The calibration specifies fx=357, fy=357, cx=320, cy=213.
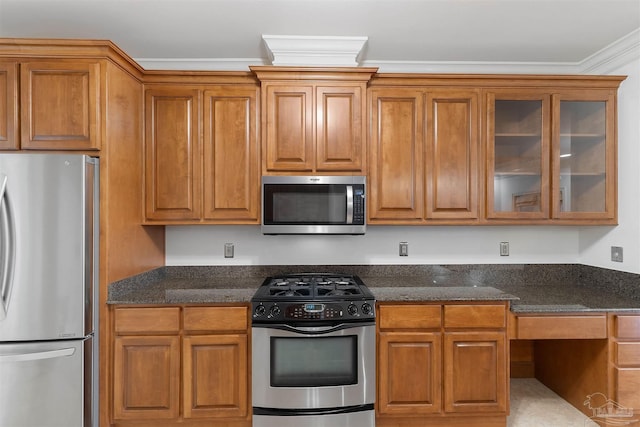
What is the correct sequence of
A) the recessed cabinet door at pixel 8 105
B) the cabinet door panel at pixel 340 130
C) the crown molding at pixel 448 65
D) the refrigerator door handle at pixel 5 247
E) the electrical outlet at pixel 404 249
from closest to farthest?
the refrigerator door handle at pixel 5 247 → the recessed cabinet door at pixel 8 105 → the cabinet door panel at pixel 340 130 → the crown molding at pixel 448 65 → the electrical outlet at pixel 404 249

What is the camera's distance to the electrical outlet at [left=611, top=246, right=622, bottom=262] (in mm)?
2651

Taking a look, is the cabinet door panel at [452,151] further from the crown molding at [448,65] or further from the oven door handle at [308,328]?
the oven door handle at [308,328]

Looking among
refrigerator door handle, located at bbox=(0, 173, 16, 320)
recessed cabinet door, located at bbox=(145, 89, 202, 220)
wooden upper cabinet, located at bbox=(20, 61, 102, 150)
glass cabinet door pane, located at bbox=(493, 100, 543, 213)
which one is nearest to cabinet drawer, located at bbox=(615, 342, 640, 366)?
glass cabinet door pane, located at bbox=(493, 100, 543, 213)

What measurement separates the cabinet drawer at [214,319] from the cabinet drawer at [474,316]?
1.31 metres

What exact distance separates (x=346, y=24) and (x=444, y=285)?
6.49ft

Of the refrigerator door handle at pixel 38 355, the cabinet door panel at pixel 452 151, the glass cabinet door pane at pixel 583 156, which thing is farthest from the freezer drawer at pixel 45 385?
the glass cabinet door pane at pixel 583 156

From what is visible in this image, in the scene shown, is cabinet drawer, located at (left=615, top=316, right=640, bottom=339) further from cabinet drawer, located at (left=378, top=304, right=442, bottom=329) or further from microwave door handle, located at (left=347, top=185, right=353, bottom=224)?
microwave door handle, located at (left=347, top=185, right=353, bottom=224)

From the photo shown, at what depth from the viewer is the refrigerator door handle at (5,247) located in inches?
77.9

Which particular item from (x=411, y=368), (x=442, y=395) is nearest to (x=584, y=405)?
(x=442, y=395)

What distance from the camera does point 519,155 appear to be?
2678 mm

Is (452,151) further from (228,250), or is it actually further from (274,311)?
(228,250)

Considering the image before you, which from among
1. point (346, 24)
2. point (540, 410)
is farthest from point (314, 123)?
point (540, 410)

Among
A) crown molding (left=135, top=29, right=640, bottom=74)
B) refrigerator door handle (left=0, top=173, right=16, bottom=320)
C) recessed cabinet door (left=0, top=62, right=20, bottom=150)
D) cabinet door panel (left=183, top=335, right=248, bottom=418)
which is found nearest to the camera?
refrigerator door handle (left=0, top=173, right=16, bottom=320)

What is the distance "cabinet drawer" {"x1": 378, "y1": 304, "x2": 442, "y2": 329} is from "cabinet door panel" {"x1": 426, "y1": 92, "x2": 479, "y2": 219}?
724 millimetres
